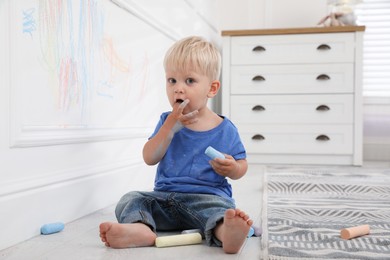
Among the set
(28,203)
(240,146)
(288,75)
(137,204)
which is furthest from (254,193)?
(288,75)

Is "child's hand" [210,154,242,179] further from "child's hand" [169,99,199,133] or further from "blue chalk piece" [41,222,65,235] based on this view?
"blue chalk piece" [41,222,65,235]

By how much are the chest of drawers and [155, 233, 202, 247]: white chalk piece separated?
1.91 metres

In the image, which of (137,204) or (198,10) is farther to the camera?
(198,10)

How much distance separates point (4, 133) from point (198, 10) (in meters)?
1.99

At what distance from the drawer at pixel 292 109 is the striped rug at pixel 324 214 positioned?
622 millimetres

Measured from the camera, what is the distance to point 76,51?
1.22 meters

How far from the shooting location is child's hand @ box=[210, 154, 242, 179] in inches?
39.6

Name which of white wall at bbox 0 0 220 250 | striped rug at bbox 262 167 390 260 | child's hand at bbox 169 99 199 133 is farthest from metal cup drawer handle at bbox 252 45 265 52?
child's hand at bbox 169 99 199 133

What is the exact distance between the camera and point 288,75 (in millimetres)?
2787

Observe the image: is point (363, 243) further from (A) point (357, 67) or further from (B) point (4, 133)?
(A) point (357, 67)

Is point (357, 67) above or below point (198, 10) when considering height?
below

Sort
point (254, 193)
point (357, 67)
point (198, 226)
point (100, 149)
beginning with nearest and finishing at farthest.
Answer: point (198, 226) < point (100, 149) < point (254, 193) < point (357, 67)

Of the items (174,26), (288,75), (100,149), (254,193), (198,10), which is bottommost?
(254,193)

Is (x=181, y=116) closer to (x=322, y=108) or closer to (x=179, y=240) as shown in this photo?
(x=179, y=240)
